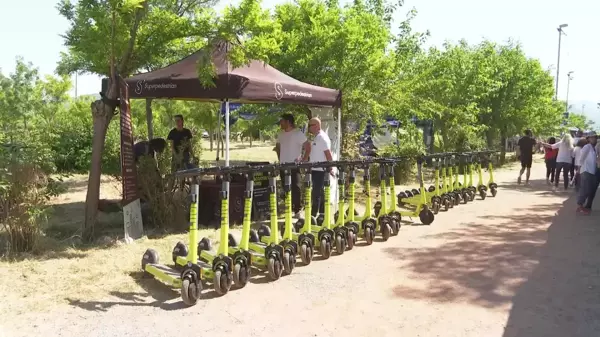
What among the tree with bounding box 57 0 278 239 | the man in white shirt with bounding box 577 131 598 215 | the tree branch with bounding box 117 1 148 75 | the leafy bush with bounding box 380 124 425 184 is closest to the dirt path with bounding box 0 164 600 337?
the tree with bounding box 57 0 278 239

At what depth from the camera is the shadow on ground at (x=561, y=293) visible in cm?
436

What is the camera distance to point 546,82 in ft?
93.9

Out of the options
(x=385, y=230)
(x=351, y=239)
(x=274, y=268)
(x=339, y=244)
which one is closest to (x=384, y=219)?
(x=385, y=230)

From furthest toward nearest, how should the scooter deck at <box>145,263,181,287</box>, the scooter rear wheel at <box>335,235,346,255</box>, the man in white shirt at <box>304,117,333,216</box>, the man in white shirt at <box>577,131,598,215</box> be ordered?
the man in white shirt at <box>577,131,598,215</box> → the man in white shirt at <box>304,117,333,216</box> → the scooter rear wheel at <box>335,235,346,255</box> → the scooter deck at <box>145,263,181,287</box>

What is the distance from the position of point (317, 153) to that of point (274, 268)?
9.80 ft

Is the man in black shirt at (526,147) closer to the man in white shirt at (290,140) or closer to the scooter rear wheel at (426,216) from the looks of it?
the scooter rear wheel at (426,216)

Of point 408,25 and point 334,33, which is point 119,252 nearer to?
point 334,33

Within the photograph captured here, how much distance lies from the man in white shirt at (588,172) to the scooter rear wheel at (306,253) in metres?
6.56

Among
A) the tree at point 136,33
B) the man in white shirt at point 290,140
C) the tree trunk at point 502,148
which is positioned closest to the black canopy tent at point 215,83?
the tree at point 136,33

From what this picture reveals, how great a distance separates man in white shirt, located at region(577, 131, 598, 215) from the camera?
32.5 feet

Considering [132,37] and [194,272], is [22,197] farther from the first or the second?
[194,272]

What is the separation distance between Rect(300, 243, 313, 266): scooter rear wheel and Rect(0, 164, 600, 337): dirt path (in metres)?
0.08

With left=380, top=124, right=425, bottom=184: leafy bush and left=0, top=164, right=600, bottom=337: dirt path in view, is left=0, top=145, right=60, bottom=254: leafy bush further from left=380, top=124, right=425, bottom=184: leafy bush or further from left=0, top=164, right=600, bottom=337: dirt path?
left=380, top=124, right=425, bottom=184: leafy bush

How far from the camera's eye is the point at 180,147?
7980 millimetres
